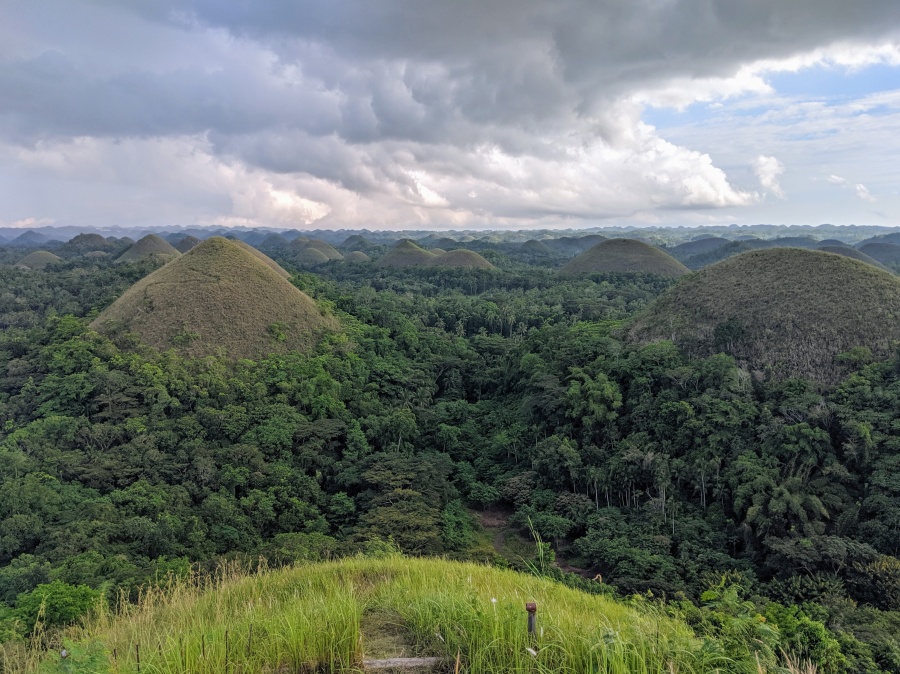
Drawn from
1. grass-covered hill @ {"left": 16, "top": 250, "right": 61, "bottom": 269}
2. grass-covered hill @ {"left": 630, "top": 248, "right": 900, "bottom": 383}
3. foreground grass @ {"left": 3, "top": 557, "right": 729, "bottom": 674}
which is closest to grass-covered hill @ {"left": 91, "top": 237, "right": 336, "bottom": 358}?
grass-covered hill @ {"left": 630, "top": 248, "right": 900, "bottom": 383}

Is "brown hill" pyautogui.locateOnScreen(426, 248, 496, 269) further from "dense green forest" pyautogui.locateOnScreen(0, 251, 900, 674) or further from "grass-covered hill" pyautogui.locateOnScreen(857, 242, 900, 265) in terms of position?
"grass-covered hill" pyautogui.locateOnScreen(857, 242, 900, 265)

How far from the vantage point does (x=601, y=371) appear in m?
20.1

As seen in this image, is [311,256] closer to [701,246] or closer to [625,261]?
[625,261]

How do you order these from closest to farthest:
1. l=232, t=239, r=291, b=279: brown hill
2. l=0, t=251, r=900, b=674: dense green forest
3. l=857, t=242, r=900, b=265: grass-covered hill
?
l=0, t=251, r=900, b=674: dense green forest
l=232, t=239, r=291, b=279: brown hill
l=857, t=242, r=900, b=265: grass-covered hill

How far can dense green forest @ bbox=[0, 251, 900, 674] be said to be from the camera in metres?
11.1

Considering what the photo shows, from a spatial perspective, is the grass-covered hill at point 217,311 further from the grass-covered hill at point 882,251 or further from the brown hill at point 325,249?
the grass-covered hill at point 882,251

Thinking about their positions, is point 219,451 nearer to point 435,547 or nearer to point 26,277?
point 435,547

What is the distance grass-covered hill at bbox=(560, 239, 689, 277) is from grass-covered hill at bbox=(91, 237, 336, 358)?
46.0m

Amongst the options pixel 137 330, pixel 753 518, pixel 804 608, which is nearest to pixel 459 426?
pixel 753 518

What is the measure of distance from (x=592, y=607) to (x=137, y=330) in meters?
26.0

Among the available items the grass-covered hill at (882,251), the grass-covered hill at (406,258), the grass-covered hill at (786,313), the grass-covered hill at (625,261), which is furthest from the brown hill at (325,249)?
the grass-covered hill at (882,251)

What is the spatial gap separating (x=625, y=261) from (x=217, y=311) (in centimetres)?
5644

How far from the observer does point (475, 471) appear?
64.3 feet

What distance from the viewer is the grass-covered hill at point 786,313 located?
59.7 feet
